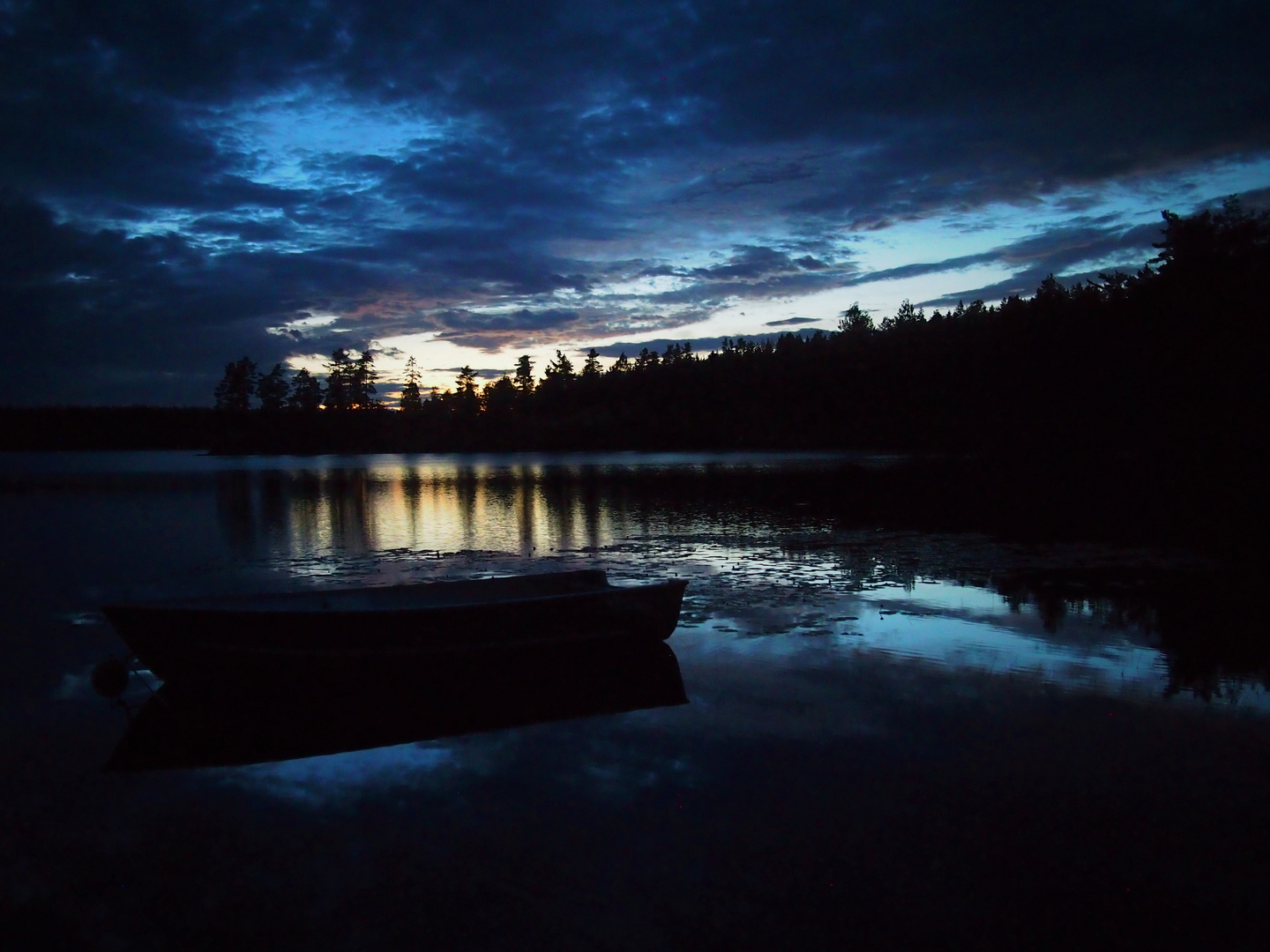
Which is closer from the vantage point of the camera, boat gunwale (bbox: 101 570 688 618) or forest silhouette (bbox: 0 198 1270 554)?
boat gunwale (bbox: 101 570 688 618)

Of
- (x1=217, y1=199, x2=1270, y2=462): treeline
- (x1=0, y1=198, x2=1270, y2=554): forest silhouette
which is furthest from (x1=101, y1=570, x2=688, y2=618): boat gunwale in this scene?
(x1=217, y1=199, x2=1270, y2=462): treeline

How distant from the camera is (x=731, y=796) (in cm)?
653

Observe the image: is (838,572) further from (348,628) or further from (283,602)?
(283,602)

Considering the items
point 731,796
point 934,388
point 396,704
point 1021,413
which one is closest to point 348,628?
point 396,704

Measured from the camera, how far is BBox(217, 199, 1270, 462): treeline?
35.2 meters

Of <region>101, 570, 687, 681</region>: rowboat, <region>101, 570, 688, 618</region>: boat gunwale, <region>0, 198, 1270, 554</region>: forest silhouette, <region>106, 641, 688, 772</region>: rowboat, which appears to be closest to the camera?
<region>106, 641, 688, 772</region>: rowboat

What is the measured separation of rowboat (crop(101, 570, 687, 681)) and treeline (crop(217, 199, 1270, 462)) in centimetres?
3309

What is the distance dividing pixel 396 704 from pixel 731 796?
178 inches

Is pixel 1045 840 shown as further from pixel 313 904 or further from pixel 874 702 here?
pixel 313 904

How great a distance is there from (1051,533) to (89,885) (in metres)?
21.9

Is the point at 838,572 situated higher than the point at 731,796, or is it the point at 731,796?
the point at 731,796

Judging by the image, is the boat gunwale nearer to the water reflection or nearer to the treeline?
the water reflection

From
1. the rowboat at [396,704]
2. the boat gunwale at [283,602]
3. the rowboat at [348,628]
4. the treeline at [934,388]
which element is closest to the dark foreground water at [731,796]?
the rowboat at [396,704]

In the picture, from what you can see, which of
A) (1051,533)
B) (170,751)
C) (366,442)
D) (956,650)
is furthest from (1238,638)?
(366,442)
